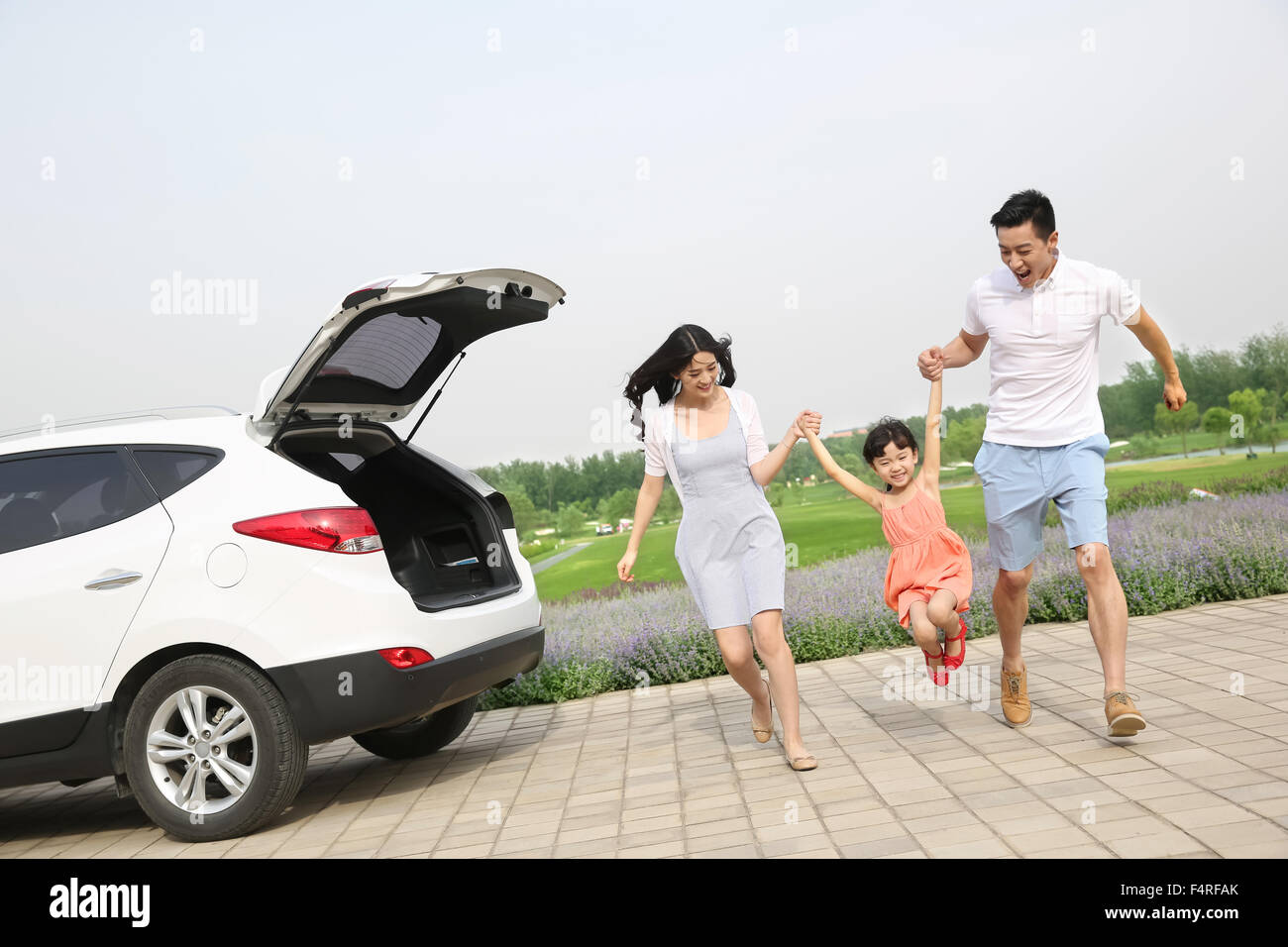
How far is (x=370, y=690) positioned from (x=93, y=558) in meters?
1.38

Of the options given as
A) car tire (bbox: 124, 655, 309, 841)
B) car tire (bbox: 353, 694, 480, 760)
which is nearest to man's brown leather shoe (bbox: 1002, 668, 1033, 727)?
car tire (bbox: 353, 694, 480, 760)

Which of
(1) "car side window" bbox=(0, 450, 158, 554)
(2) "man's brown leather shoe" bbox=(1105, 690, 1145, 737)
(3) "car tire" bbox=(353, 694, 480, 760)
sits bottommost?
(3) "car tire" bbox=(353, 694, 480, 760)

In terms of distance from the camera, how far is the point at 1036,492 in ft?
15.9

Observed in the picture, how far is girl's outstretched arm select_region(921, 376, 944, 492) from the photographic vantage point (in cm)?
489

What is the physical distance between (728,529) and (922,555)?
93cm

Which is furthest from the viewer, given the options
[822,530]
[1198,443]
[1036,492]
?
[1198,443]

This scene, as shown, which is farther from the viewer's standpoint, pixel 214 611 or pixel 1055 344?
pixel 1055 344

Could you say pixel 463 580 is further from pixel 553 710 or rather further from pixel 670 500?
pixel 670 500

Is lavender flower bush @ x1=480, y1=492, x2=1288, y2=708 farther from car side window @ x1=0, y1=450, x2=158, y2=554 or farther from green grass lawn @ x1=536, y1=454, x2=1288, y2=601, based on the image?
car side window @ x1=0, y1=450, x2=158, y2=554

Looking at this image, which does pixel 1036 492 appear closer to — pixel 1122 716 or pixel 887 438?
pixel 887 438

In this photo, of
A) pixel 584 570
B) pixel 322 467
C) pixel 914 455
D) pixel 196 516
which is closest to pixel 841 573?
pixel 584 570

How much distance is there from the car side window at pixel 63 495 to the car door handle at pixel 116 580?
0.92 feet

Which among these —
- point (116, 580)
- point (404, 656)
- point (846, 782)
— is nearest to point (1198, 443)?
point (846, 782)

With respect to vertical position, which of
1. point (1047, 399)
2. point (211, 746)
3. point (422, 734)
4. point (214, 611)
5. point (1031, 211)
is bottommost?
point (422, 734)
